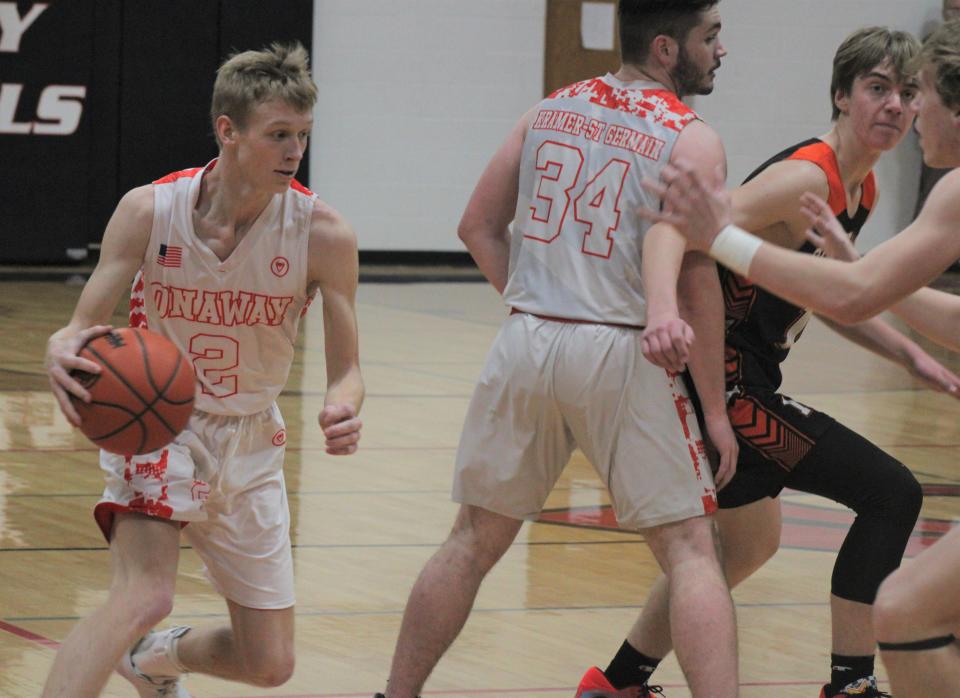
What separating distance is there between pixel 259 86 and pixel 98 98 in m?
10.9

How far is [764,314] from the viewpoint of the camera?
4285mm

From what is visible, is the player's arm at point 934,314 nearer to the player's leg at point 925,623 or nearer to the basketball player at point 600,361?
the basketball player at point 600,361

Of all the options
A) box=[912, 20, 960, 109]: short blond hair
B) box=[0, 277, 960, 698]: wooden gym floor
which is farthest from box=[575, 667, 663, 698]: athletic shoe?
box=[912, 20, 960, 109]: short blond hair

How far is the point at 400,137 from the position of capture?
A: 15.2 m

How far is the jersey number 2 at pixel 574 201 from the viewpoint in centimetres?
383

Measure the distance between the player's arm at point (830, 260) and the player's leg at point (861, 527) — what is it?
0.78 metres

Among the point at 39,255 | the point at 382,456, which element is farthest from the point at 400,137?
the point at 382,456

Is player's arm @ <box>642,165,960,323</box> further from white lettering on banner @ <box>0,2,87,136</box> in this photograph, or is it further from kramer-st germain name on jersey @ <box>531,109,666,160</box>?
white lettering on banner @ <box>0,2,87,136</box>

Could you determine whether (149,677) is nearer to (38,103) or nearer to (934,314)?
(934,314)

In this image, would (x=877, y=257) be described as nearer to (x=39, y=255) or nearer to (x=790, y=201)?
(x=790, y=201)

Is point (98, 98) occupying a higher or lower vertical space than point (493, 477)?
lower

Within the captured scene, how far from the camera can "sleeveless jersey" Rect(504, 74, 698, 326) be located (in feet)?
12.5

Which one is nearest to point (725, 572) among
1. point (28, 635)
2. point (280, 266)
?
point (280, 266)

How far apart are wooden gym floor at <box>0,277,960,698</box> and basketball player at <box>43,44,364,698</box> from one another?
1.76ft
